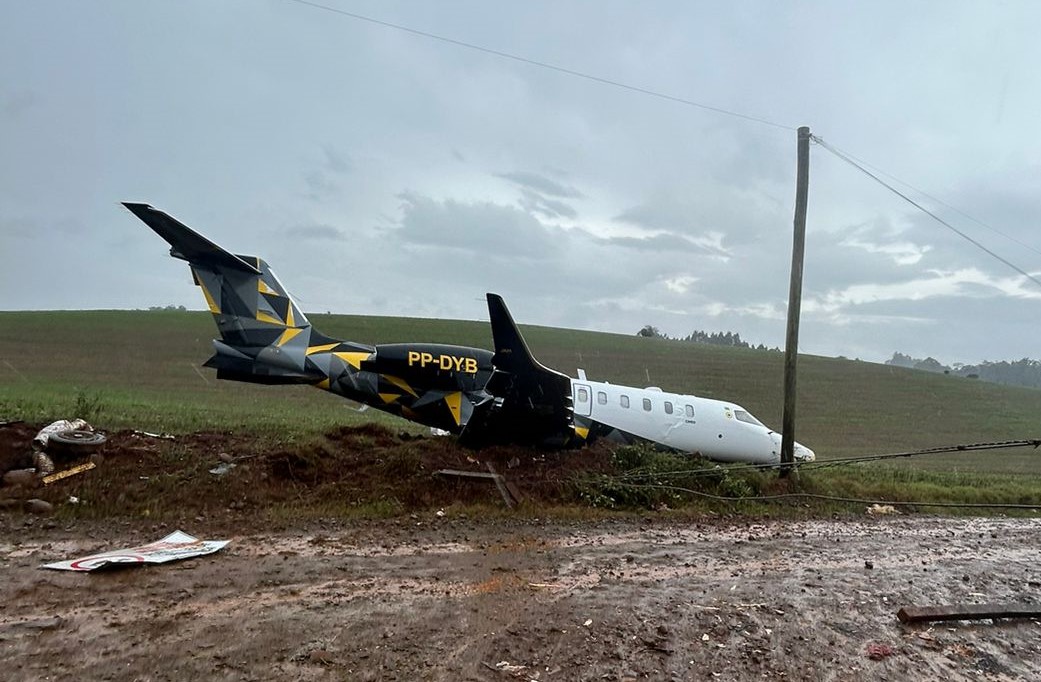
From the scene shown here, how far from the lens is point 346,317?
225 feet

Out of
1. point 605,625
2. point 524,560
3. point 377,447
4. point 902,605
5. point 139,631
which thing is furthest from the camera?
point 377,447

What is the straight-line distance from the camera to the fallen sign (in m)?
7.52

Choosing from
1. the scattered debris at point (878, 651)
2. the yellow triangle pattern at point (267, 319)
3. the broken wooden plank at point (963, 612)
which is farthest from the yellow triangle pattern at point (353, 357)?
the scattered debris at point (878, 651)

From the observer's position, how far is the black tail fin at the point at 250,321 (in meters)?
14.4

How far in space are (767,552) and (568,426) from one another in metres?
5.75

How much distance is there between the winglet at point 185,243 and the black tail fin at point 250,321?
20 mm

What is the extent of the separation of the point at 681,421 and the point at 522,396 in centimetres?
476

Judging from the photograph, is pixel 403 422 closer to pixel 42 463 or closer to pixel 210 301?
pixel 210 301

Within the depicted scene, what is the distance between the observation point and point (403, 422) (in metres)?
26.2

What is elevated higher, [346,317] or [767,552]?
[346,317]

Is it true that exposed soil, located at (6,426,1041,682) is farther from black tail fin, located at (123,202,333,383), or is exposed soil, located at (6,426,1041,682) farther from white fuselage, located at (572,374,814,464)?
white fuselage, located at (572,374,814,464)

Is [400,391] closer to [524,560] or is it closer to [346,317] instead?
[524,560]

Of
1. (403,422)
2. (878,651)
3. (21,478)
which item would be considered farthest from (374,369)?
(403,422)

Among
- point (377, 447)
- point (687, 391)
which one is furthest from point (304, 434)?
point (687, 391)
